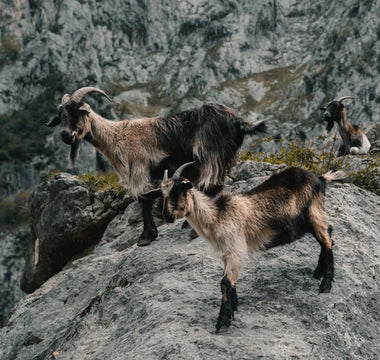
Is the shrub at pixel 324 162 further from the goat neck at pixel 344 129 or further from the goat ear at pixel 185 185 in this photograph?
the goat ear at pixel 185 185

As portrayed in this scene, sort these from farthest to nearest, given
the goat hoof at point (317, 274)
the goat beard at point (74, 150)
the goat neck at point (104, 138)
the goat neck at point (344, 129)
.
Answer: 1. the goat neck at point (344, 129)
2. the goat beard at point (74, 150)
3. the goat neck at point (104, 138)
4. the goat hoof at point (317, 274)

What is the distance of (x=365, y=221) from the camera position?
658 centimetres

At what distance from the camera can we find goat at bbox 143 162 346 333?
4.63 m

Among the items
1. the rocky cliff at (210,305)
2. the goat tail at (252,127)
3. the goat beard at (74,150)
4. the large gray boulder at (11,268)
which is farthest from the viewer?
the large gray boulder at (11,268)

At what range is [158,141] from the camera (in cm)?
728

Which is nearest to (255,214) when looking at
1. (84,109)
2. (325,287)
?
(325,287)

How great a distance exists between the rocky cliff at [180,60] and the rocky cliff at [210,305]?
65222mm

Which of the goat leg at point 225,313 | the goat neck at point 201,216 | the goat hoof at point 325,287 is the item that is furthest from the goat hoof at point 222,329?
the goat hoof at point 325,287

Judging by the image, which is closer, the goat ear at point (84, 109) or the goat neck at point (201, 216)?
the goat neck at point (201, 216)

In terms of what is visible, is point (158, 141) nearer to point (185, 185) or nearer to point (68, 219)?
point (185, 185)

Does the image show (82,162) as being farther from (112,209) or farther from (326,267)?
(326,267)

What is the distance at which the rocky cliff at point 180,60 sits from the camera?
86000mm

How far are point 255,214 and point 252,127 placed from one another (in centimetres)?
204

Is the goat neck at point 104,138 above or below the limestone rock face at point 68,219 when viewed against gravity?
above
